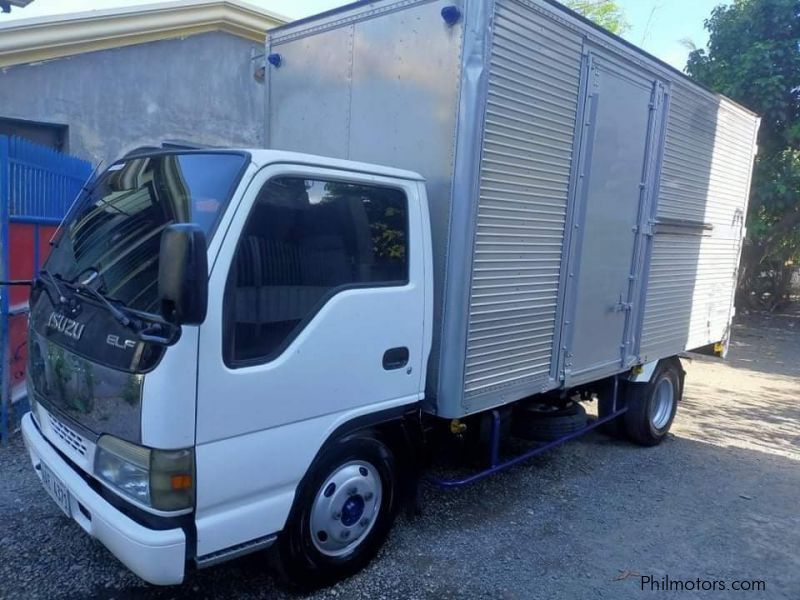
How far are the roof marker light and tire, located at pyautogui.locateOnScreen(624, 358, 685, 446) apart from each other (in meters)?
3.68

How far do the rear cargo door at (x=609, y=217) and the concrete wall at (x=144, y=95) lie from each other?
409 centimetres

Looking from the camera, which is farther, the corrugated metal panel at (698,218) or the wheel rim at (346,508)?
the corrugated metal panel at (698,218)

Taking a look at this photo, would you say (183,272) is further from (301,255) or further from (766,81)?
(766,81)

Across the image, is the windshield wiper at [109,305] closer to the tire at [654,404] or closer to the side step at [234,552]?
the side step at [234,552]

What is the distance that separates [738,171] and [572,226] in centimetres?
335

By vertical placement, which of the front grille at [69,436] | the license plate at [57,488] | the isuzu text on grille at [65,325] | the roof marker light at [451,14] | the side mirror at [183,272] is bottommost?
the license plate at [57,488]

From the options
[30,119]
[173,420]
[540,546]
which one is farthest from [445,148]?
[30,119]

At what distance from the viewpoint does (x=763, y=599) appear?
3.32 m

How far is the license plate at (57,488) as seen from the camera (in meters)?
2.65

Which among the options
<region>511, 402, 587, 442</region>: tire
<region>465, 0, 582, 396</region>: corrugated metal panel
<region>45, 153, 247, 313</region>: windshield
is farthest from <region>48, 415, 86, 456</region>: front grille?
<region>511, 402, 587, 442</region>: tire

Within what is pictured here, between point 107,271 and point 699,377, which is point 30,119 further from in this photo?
point 699,377

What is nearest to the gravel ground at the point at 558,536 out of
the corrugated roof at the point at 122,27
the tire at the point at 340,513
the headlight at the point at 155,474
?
the tire at the point at 340,513

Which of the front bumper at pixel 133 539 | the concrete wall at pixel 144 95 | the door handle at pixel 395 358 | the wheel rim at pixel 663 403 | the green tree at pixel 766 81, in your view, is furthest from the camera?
the green tree at pixel 766 81

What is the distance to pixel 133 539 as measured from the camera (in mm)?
2295
